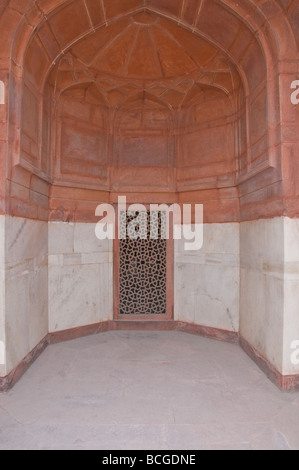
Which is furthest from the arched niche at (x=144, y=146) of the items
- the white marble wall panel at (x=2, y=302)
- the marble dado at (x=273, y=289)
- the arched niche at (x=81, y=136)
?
the white marble wall panel at (x=2, y=302)

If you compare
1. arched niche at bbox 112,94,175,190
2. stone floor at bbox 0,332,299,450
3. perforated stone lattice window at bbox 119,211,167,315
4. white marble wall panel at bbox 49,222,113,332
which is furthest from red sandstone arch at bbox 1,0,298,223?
stone floor at bbox 0,332,299,450

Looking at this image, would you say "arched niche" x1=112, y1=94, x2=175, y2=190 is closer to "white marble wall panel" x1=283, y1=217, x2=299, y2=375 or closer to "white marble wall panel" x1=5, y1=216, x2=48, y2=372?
"white marble wall panel" x1=5, y1=216, x2=48, y2=372

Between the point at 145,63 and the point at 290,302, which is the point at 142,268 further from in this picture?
the point at 145,63

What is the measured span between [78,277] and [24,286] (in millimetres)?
1122

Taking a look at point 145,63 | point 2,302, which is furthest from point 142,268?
point 145,63

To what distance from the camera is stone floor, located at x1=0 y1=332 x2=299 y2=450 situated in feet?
7.04

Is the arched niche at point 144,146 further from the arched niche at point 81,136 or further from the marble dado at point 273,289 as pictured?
the marble dado at point 273,289

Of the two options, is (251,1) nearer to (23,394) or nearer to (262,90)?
(262,90)

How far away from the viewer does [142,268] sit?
4.70m

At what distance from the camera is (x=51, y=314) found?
13.3 ft

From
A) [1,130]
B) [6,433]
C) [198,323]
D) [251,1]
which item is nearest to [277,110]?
[251,1]

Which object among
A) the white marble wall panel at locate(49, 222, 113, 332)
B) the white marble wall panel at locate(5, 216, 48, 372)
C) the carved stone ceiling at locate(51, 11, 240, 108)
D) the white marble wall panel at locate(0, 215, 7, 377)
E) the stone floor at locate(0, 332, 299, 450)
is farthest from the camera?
the white marble wall panel at locate(49, 222, 113, 332)

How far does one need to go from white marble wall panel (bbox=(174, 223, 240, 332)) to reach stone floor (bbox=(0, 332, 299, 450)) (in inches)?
21.3

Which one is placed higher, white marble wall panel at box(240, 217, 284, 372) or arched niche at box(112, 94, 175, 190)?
arched niche at box(112, 94, 175, 190)
